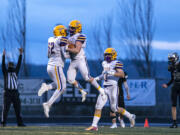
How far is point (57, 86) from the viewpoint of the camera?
466 inches

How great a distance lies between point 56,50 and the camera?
38.4 ft

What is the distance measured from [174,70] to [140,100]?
9457 mm

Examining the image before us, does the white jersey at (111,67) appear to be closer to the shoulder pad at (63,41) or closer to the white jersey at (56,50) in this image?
the white jersey at (56,50)

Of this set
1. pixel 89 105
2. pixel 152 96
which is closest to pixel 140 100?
pixel 152 96

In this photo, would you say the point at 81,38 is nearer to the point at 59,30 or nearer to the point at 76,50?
the point at 76,50

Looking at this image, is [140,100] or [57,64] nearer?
[57,64]

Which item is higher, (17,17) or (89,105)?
(17,17)

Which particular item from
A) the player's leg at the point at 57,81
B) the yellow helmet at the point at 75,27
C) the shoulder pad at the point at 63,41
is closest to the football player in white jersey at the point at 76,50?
the yellow helmet at the point at 75,27

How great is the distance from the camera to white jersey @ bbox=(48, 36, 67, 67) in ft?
38.1

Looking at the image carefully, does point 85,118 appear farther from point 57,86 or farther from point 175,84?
point 57,86

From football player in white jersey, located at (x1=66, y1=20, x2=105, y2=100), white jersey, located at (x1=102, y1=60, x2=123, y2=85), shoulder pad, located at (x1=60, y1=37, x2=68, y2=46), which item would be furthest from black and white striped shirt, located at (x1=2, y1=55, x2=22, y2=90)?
shoulder pad, located at (x1=60, y1=37, x2=68, y2=46)

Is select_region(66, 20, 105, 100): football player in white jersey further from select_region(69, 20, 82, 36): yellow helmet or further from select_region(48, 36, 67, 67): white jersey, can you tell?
select_region(48, 36, 67, 67): white jersey

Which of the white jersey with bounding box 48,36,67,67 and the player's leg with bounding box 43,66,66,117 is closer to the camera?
the white jersey with bounding box 48,36,67,67

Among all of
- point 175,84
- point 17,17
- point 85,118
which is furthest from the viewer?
point 17,17
